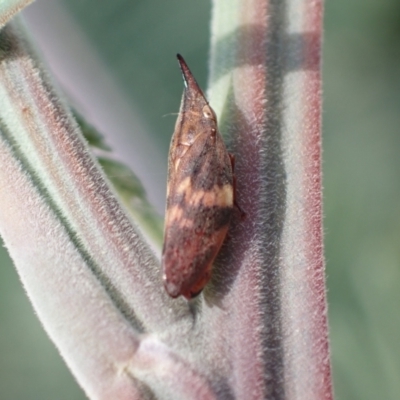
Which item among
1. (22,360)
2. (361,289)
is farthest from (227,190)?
(22,360)

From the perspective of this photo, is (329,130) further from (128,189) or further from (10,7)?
(10,7)

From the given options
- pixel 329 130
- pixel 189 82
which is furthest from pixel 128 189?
pixel 329 130

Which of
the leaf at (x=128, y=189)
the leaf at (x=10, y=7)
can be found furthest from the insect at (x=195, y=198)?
the leaf at (x=10, y=7)

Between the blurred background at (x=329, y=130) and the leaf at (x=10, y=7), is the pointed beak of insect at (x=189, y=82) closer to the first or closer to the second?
the leaf at (x=10, y=7)

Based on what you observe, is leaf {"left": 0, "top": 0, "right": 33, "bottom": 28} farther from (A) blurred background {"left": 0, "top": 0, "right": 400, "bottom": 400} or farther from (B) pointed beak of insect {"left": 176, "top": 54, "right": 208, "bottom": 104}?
(A) blurred background {"left": 0, "top": 0, "right": 400, "bottom": 400}

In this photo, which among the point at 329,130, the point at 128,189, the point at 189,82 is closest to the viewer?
the point at 189,82
